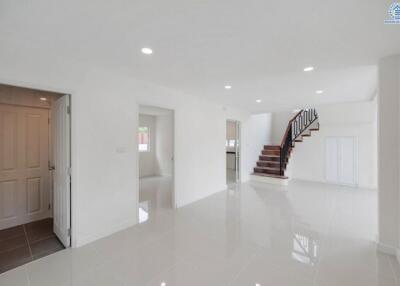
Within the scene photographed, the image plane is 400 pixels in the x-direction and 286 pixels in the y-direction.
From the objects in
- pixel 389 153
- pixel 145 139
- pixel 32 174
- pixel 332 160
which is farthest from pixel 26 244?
pixel 332 160

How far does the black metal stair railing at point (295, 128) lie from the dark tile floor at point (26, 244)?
667 centimetres

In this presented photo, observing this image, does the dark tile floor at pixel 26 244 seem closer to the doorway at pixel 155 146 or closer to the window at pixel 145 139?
the doorway at pixel 155 146

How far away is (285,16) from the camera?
172 cm

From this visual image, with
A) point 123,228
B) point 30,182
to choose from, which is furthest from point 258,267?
point 30,182

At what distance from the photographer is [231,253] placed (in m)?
2.57

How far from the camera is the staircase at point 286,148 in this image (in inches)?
279

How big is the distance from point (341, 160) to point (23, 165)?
336 inches

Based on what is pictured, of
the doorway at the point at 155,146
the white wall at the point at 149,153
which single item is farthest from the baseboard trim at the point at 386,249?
the white wall at the point at 149,153

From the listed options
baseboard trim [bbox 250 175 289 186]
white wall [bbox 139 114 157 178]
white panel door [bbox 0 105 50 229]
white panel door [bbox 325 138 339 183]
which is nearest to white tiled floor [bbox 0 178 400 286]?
white panel door [bbox 0 105 50 229]

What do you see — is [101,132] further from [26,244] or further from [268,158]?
[268,158]

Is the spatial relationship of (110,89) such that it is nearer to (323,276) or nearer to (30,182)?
(30,182)

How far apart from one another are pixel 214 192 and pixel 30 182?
399 centimetres

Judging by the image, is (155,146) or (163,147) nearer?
(163,147)

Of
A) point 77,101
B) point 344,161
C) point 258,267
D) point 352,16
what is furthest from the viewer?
point 344,161
